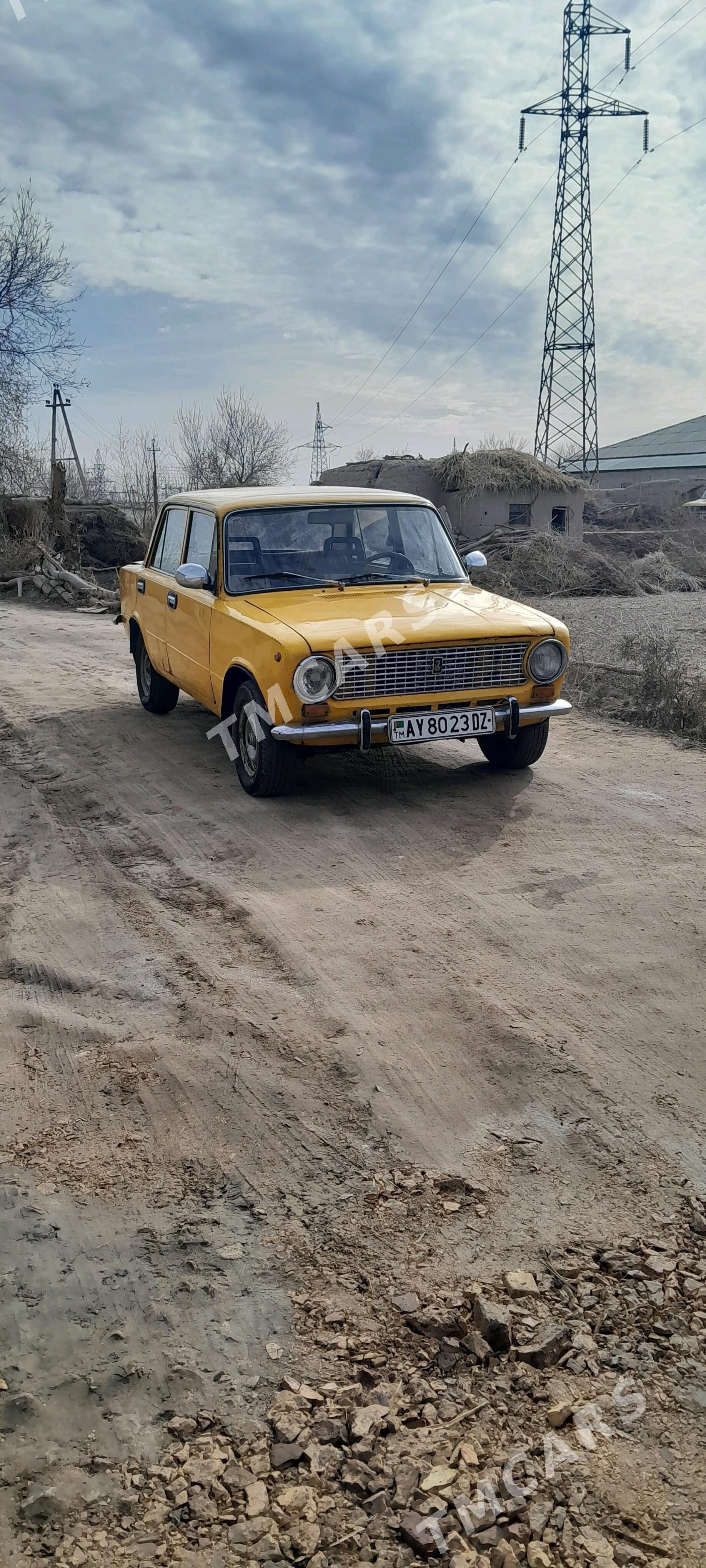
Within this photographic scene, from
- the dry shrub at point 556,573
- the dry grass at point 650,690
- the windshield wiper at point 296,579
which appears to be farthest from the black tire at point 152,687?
the dry shrub at point 556,573

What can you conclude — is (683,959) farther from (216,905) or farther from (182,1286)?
(182,1286)

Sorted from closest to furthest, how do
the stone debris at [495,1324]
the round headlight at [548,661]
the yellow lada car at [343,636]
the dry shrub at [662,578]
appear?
the stone debris at [495,1324], the yellow lada car at [343,636], the round headlight at [548,661], the dry shrub at [662,578]

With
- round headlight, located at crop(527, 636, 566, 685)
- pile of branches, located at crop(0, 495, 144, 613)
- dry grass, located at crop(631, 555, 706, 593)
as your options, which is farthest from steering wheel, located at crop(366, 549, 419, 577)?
dry grass, located at crop(631, 555, 706, 593)

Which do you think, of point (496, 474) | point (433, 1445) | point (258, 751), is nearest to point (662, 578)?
point (496, 474)

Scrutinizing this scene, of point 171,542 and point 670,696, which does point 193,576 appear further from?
point 670,696

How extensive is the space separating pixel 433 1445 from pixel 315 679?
399cm

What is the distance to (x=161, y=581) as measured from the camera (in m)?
7.87

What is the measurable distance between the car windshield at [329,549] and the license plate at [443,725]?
1.16 m

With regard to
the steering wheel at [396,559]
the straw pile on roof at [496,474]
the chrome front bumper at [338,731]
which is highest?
the straw pile on roof at [496,474]

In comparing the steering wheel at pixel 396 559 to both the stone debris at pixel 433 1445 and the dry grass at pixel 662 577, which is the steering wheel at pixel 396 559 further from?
the dry grass at pixel 662 577

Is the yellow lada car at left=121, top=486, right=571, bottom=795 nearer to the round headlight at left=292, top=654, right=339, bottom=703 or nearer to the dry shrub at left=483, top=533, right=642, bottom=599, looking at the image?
the round headlight at left=292, top=654, right=339, bottom=703

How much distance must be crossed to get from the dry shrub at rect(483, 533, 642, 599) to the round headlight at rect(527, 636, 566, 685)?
42.1ft

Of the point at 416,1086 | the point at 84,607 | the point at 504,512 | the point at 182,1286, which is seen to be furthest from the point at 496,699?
the point at 504,512

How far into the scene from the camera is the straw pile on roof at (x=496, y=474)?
25406 mm
